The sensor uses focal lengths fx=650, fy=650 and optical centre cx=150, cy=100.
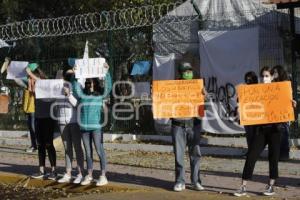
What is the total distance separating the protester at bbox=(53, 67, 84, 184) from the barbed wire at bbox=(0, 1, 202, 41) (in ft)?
19.0

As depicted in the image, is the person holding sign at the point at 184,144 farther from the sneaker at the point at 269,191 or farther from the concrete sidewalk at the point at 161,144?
the concrete sidewalk at the point at 161,144

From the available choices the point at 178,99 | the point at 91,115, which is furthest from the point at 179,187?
the point at 91,115

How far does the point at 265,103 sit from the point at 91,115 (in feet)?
8.54

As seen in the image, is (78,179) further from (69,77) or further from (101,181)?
(69,77)

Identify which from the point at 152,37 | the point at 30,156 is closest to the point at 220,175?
the point at 30,156

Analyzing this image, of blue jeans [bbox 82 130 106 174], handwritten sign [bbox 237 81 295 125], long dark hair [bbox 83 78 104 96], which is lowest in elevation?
blue jeans [bbox 82 130 106 174]

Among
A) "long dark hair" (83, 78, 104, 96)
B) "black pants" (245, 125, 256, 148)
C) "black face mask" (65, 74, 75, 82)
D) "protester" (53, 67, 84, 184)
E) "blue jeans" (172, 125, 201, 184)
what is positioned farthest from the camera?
"black face mask" (65, 74, 75, 82)

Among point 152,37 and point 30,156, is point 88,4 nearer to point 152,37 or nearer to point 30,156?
point 152,37

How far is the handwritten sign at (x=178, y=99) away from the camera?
30.5 feet

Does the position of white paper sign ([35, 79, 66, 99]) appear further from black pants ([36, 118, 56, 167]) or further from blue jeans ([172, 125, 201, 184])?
blue jeans ([172, 125, 201, 184])

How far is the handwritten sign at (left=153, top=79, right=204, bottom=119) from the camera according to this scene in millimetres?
9305

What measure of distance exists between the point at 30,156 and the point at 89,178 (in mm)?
5060

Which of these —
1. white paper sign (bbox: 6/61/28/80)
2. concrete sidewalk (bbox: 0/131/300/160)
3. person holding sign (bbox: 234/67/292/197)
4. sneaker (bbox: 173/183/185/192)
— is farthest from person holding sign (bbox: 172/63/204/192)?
white paper sign (bbox: 6/61/28/80)

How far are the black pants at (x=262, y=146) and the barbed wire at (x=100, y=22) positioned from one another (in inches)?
287
